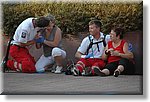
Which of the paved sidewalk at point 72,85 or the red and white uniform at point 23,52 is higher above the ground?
the red and white uniform at point 23,52

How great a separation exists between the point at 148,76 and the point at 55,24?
1799mm

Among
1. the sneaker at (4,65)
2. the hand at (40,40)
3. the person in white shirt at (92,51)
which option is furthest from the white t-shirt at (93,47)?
the sneaker at (4,65)

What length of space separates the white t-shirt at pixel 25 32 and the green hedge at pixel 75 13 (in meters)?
0.08

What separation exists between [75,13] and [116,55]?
3.28 ft

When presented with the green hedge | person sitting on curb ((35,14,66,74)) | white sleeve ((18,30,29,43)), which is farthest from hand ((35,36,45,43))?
the green hedge

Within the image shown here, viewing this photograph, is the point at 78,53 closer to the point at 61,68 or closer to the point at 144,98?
the point at 61,68

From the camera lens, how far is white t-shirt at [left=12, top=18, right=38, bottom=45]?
812cm

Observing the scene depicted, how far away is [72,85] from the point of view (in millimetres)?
8047

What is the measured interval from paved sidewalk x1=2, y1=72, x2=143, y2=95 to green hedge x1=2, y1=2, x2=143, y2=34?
0.82 metres

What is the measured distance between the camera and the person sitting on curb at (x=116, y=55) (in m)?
8.12

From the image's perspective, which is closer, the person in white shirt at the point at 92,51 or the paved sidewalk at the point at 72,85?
the paved sidewalk at the point at 72,85

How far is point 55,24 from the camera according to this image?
8.14m

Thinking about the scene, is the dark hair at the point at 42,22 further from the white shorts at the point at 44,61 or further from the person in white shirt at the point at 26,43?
the white shorts at the point at 44,61

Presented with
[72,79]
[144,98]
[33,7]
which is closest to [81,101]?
[72,79]
